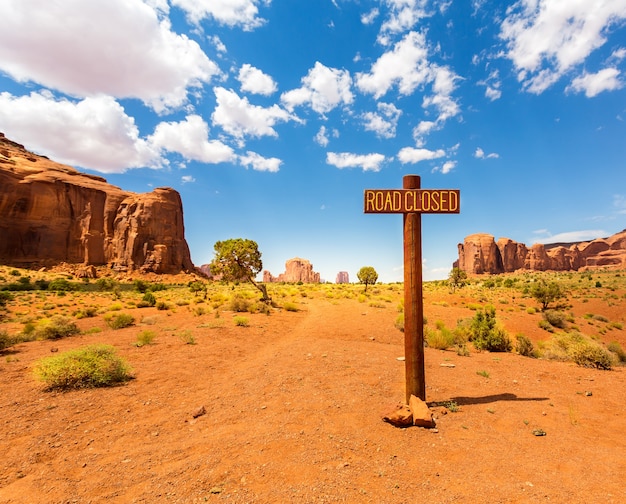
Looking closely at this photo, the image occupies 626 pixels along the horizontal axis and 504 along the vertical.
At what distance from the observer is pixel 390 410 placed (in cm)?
545

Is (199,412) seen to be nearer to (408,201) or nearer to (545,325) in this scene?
(408,201)

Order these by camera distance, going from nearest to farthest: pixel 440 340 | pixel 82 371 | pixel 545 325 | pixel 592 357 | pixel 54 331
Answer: pixel 82 371 < pixel 592 357 < pixel 440 340 < pixel 54 331 < pixel 545 325

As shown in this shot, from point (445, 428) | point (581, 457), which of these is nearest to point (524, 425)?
point (581, 457)

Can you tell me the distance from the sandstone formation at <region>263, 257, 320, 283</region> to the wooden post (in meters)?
163

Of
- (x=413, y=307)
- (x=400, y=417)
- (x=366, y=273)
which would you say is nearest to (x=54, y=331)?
(x=400, y=417)

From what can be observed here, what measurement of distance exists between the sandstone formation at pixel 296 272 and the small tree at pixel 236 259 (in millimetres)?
143118

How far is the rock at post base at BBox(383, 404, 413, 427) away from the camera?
506cm

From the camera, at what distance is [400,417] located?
5078 mm

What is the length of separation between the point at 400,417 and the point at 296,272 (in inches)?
6750

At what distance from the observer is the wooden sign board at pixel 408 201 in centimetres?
590

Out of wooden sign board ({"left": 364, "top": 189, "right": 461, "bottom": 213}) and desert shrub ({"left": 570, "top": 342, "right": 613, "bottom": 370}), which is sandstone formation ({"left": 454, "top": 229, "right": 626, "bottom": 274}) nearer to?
desert shrub ({"left": 570, "top": 342, "right": 613, "bottom": 370})

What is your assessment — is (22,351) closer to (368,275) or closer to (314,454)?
(314,454)

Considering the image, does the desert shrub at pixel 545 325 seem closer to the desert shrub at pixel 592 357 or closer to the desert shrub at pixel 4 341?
the desert shrub at pixel 592 357

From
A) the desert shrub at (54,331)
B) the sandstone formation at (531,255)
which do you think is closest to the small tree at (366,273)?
the desert shrub at (54,331)
